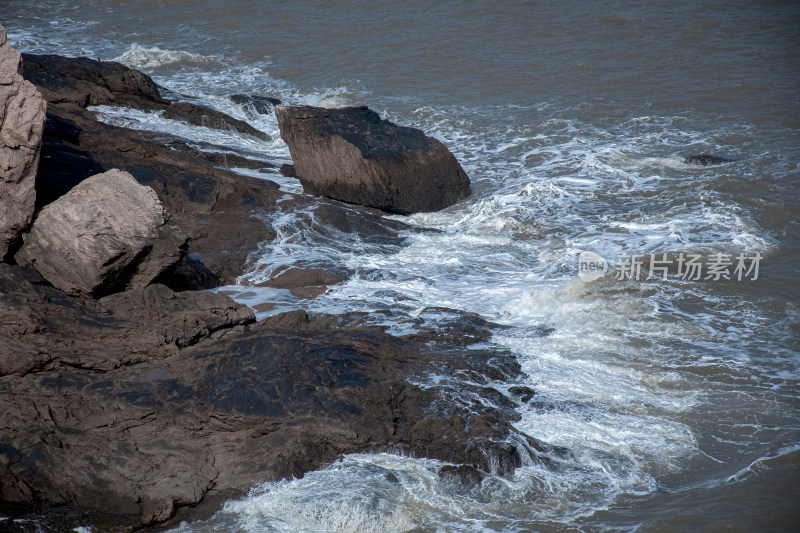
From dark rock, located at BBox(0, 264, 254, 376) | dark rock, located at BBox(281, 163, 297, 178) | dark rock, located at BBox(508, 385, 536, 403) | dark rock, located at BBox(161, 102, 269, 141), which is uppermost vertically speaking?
dark rock, located at BBox(161, 102, 269, 141)

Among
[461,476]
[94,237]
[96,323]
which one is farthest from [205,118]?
[461,476]

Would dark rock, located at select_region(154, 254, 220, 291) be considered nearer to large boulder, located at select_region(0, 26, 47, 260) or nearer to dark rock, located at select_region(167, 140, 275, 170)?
large boulder, located at select_region(0, 26, 47, 260)

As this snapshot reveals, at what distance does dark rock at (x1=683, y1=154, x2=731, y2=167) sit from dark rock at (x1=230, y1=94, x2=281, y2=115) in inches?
294

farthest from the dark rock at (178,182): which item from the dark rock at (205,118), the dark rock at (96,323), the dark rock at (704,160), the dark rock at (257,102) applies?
the dark rock at (704,160)

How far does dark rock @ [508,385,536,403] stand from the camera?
5750 mm

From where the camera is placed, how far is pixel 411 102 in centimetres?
1515

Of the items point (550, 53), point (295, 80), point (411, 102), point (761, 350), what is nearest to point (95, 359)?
point (761, 350)

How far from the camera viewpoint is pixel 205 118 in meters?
12.1

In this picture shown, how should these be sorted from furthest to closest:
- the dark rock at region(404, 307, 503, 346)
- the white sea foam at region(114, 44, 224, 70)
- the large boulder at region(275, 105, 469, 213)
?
the white sea foam at region(114, 44, 224, 70) < the large boulder at region(275, 105, 469, 213) < the dark rock at region(404, 307, 503, 346)

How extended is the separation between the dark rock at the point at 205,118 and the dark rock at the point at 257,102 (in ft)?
4.52

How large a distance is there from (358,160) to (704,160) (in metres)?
5.47

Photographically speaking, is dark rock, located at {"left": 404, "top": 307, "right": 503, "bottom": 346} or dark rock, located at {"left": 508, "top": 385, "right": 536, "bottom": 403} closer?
dark rock, located at {"left": 508, "top": 385, "right": 536, "bottom": 403}

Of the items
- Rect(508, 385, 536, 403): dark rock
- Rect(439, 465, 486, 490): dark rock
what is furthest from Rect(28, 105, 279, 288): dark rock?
Rect(439, 465, 486, 490): dark rock

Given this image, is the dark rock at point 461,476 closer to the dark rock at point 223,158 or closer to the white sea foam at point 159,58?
the dark rock at point 223,158
